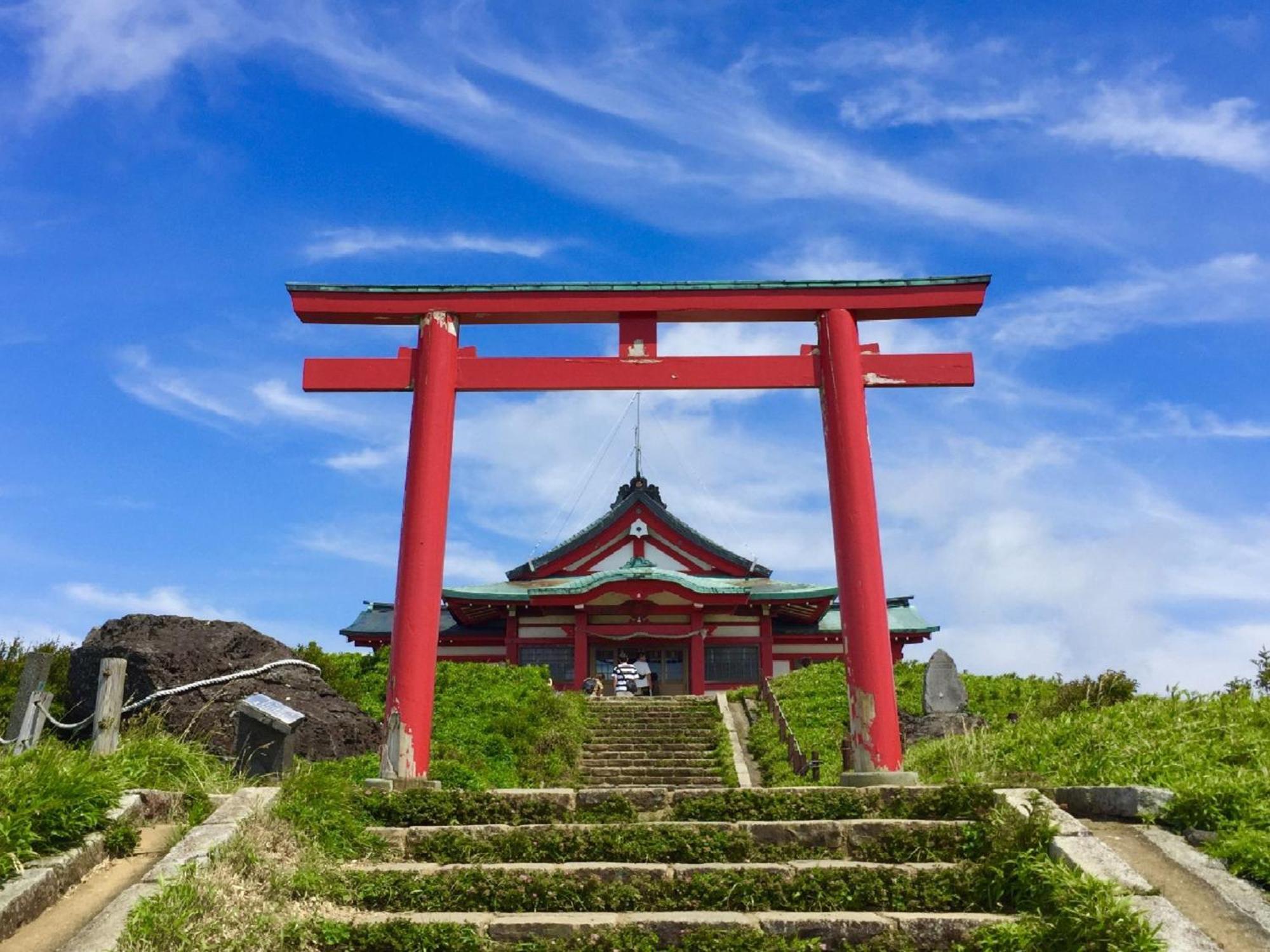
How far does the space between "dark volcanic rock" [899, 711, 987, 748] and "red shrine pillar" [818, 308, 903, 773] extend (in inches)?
327

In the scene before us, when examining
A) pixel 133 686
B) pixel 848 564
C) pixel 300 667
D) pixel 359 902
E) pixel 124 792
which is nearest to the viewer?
pixel 359 902

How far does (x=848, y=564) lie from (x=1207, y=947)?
14.5 ft

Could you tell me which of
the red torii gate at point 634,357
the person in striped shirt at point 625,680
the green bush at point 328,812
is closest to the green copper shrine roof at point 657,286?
the red torii gate at point 634,357

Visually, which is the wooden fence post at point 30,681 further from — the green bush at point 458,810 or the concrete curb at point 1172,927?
the concrete curb at point 1172,927

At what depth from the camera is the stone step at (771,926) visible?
16.1 ft

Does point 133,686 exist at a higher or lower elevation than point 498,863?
higher

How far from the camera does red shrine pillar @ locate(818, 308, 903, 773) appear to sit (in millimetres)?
8094

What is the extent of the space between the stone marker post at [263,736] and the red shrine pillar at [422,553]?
0.88m

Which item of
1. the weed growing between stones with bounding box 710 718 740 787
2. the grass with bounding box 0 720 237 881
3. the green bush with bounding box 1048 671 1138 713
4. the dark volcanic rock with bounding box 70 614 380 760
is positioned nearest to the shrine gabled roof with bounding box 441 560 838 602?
the weed growing between stones with bounding box 710 718 740 787

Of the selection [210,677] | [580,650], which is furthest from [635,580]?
[210,677]

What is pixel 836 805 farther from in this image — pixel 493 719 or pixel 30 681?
pixel 493 719

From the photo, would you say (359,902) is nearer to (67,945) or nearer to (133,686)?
(67,945)

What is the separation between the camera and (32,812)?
534 centimetres

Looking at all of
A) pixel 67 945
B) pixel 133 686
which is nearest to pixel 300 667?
pixel 133 686
